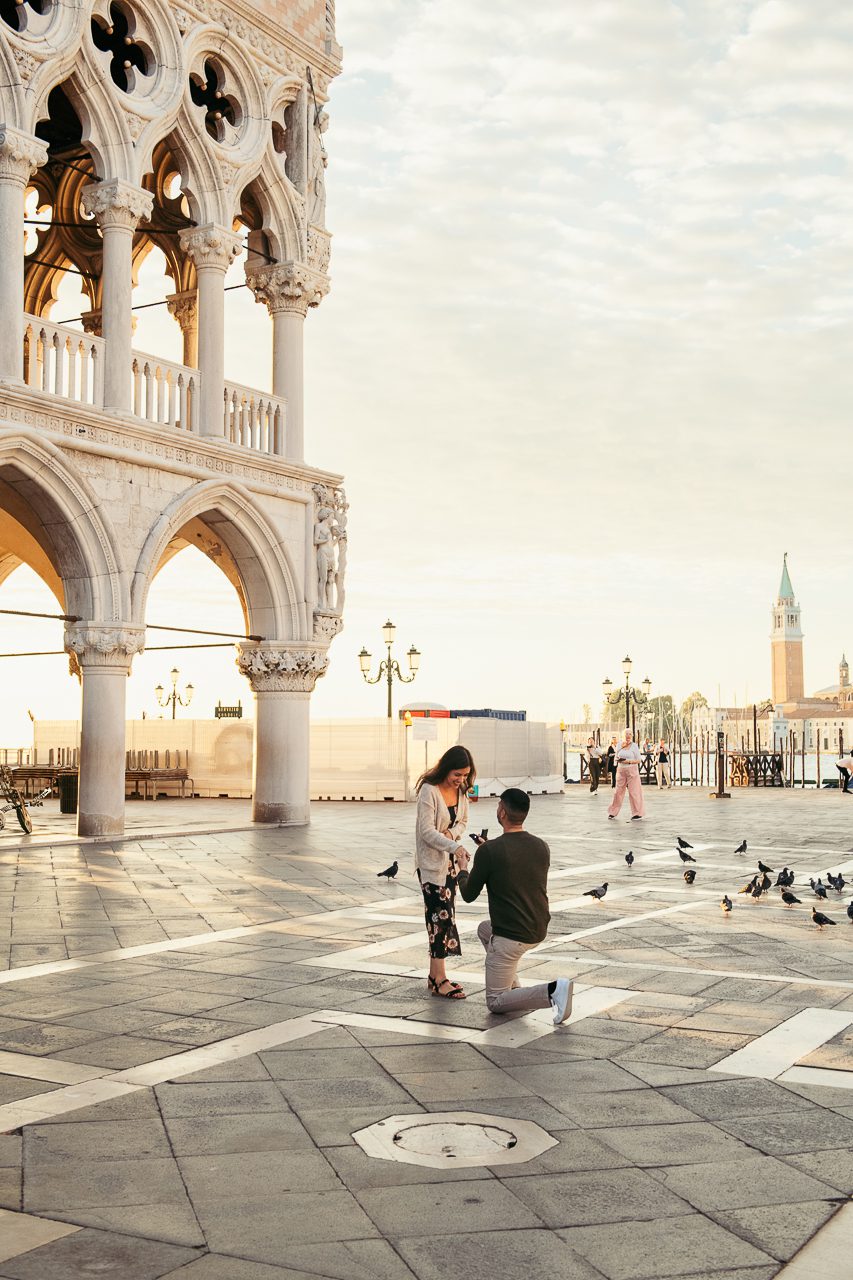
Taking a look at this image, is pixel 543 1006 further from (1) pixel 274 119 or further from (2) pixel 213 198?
(1) pixel 274 119

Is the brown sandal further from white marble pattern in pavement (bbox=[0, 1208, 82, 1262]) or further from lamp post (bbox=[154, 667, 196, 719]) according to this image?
lamp post (bbox=[154, 667, 196, 719])

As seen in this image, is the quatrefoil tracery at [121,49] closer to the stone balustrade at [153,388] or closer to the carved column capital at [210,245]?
the carved column capital at [210,245]

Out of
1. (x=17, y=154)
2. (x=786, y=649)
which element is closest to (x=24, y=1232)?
(x=17, y=154)

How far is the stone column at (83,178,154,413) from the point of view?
53.8ft

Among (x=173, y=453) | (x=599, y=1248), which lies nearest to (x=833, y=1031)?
(x=599, y=1248)

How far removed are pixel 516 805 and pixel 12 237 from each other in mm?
11437

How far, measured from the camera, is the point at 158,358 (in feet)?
56.4

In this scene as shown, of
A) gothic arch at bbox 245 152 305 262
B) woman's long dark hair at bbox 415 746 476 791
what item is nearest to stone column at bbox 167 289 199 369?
gothic arch at bbox 245 152 305 262

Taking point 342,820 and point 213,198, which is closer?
point 213,198

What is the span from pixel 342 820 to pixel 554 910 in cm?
1052

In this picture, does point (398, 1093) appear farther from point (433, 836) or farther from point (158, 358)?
point (158, 358)

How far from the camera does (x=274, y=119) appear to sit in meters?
19.3

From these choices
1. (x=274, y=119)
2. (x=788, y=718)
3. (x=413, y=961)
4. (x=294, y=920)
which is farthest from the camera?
(x=788, y=718)

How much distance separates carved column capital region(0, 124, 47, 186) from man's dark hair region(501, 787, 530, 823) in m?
11.6
